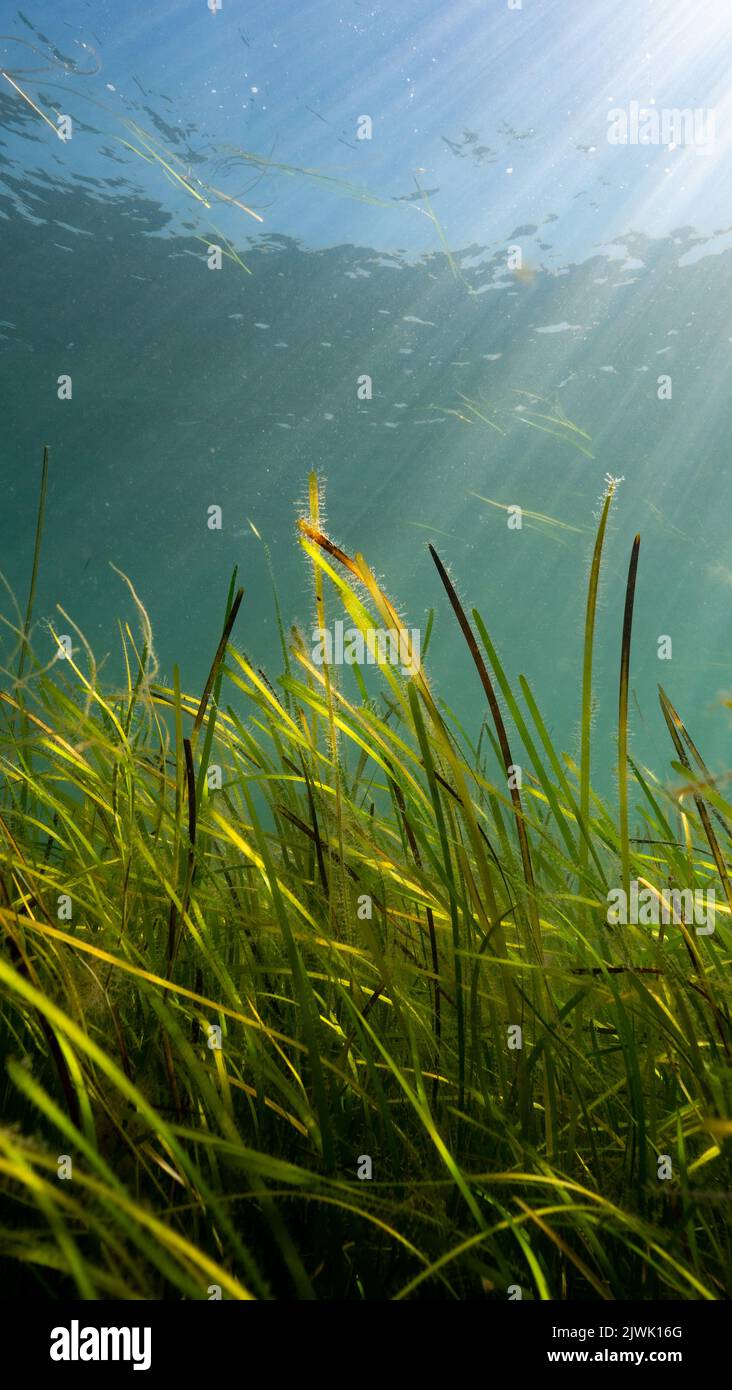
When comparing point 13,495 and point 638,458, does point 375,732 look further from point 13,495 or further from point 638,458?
point 13,495

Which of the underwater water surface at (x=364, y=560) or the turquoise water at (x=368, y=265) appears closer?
the underwater water surface at (x=364, y=560)

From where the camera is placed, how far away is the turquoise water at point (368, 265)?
23.4m

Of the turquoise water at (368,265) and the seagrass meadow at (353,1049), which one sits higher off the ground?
the turquoise water at (368,265)

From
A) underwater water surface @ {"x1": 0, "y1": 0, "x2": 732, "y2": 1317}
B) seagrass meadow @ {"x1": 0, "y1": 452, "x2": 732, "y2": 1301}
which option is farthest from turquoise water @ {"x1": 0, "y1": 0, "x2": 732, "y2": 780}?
seagrass meadow @ {"x1": 0, "y1": 452, "x2": 732, "y2": 1301}

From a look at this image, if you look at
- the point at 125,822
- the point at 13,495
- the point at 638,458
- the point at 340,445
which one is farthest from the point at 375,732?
the point at 13,495

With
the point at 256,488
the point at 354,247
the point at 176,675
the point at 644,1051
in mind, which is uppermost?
the point at 256,488

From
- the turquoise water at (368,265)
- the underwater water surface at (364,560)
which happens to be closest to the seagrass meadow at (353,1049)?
the underwater water surface at (364,560)

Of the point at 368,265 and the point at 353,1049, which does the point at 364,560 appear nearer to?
the point at 353,1049

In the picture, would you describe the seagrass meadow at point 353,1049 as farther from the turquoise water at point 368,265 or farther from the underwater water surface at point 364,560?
the turquoise water at point 368,265

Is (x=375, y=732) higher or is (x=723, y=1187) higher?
(x=375, y=732)

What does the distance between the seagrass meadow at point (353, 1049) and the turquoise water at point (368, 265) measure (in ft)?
54.3

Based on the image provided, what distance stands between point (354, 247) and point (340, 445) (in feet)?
32.4

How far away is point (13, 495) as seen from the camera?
1588 inches

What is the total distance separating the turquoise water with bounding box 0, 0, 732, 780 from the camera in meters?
23.4
